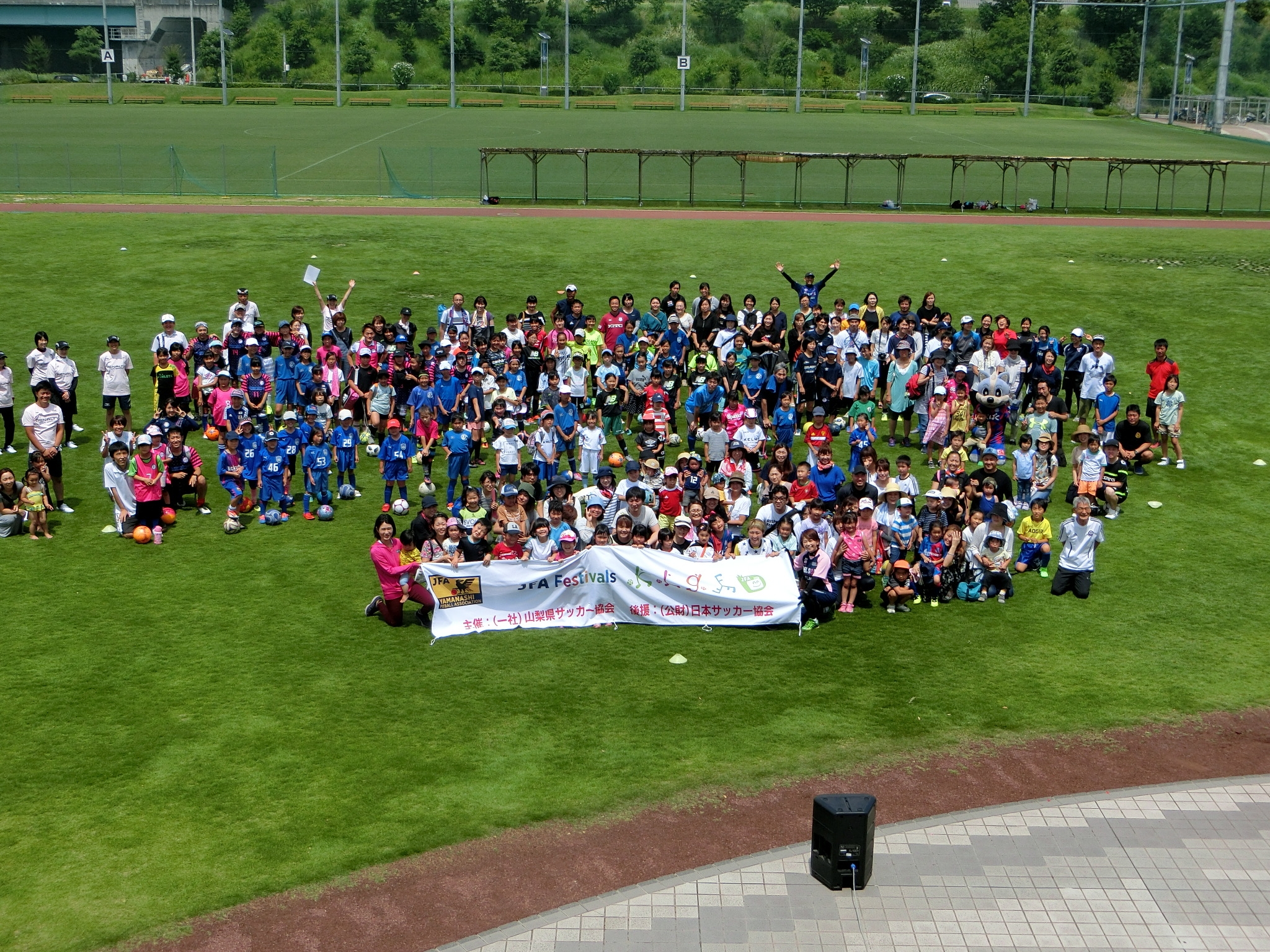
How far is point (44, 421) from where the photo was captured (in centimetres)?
1986

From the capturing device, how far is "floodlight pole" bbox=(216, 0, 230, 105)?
98.9 m

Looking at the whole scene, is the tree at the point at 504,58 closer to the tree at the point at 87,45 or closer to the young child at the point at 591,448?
the tree at the point at 87,45

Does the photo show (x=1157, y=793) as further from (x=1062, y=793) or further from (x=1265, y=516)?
(x=1265, y=516)

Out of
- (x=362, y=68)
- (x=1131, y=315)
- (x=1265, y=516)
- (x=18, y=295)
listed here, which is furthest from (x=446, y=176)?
(x=362, y=68)

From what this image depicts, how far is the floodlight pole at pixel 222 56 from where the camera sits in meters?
98.9

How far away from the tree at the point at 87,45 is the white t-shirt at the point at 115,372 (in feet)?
357

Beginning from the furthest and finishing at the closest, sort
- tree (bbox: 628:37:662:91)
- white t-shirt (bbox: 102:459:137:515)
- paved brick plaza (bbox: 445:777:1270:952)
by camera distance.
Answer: tree (bbox: 628:37:662:91) < white t-shirt (bbox: 102:459:137:515) < paved brick plaza (bbox: 445:777:1270:952)

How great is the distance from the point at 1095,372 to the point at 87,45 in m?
119

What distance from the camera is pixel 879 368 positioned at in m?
24.8

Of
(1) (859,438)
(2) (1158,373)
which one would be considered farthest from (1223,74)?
(1) (859,438)

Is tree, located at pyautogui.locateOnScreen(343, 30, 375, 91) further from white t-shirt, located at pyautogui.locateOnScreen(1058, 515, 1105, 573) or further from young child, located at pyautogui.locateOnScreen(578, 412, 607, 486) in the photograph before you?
white t-shirt, located at pyautogui.locateOnScreen(1058, 515, 1105, 573)

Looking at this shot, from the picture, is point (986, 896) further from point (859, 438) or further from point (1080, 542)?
point (859, 438)

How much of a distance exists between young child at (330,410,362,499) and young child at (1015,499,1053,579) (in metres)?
10.5

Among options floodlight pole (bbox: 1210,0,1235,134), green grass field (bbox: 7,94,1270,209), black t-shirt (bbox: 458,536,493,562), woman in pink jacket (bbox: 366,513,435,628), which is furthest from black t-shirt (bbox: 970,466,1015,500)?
floodlight pole (bbox: 1210,0,1235,134)
